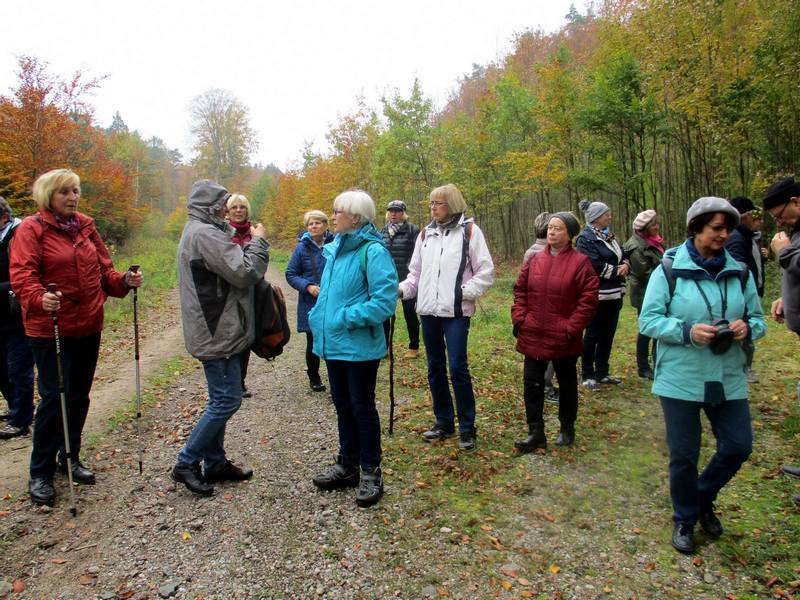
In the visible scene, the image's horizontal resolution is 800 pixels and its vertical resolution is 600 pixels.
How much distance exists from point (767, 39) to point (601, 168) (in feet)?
19.2

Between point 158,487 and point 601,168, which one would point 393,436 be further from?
point 601,168

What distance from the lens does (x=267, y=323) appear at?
13.7ft

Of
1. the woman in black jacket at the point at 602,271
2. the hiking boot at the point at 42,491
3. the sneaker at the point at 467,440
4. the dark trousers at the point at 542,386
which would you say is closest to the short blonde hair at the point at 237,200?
the hiking boot at the point at 42,491

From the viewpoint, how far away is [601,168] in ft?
52.2

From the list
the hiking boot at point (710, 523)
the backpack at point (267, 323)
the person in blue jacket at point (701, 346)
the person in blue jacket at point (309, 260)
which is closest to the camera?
the person in blue jacket at point (701, 346)

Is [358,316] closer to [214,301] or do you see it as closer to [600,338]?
[214,301]

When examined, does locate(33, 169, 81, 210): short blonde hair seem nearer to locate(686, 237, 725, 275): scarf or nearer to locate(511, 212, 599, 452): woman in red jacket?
locate(511, 212, 599, 452): woman in red jacket

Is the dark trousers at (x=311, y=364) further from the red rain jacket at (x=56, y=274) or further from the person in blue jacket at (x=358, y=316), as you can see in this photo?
the red rain jacket at (x=56, y=274)

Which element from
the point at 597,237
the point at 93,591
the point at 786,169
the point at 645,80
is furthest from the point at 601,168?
the point at 93,591

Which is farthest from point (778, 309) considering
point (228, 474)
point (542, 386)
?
point (228, 474)

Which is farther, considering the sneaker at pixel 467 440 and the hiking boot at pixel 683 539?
the sneaker at pixel 467 440

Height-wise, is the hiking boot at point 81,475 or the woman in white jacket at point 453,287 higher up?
the woman in white jacket at point 453,287

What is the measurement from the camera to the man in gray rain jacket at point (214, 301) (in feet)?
12.4

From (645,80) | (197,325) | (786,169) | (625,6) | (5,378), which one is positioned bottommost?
(5,378)
